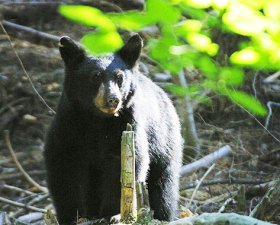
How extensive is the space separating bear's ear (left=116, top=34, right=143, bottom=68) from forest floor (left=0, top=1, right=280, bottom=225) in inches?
69.3

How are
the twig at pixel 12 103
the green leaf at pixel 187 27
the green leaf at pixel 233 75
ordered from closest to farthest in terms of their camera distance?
1. the green leaf at pixel 187 27
2. the green leaf at pixel 233 75
3. the twig at pixel 12 103

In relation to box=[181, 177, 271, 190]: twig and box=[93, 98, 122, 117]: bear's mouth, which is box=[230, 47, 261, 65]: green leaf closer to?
box=[93, 98, 122, 117]: bear's mouth

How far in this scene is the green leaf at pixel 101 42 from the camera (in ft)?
7.27

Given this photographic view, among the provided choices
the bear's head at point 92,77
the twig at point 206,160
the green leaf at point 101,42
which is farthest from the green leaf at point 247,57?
the twig at point 206,160

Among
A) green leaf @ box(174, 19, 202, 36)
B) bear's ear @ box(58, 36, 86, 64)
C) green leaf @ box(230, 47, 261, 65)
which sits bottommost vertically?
bear's ear @ box(58, 36, 86, 64)

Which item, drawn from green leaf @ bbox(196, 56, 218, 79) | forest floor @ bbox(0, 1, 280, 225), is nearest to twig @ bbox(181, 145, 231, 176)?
forest floor @ bbox(0, 1, 280, 225)

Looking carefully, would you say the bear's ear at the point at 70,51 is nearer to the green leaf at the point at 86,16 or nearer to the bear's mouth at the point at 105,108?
the bear's mouth at the point at 105,108

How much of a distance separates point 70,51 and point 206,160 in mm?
2547

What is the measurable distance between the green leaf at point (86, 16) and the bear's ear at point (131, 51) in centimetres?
230

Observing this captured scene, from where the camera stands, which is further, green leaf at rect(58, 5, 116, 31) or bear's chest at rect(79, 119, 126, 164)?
bear's chest at rect(79, 119, 126, 164)

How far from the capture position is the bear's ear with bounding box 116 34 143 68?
456cm

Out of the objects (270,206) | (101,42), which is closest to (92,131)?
(270,206)

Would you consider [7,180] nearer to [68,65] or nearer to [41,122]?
[41,122]

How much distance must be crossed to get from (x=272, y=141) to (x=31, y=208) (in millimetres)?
3230
